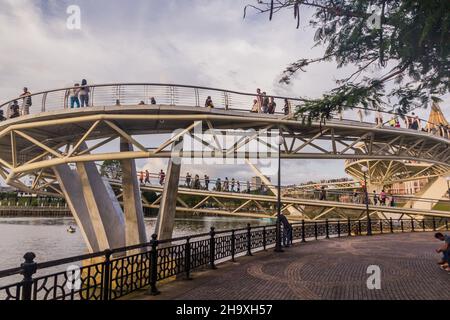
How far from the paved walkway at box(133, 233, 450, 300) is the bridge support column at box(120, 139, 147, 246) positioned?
6.70 metres

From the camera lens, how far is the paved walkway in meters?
7.10

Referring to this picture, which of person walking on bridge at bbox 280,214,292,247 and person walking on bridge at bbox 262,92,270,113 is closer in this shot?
person walking on bridge at bbox 262,92,270,113

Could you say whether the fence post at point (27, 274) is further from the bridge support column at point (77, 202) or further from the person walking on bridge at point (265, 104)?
the bridge support column at point (77, 202)

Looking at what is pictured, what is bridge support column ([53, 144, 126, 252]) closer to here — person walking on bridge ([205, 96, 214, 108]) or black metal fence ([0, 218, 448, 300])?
black metal fence ([0, 218, 448, 300])

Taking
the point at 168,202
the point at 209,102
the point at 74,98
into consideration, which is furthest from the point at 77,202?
the point at 209,102

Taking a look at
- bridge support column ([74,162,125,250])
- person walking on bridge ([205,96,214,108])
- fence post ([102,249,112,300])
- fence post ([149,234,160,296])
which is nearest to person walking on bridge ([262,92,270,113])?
person walking on bridge ([205,96,214,108])

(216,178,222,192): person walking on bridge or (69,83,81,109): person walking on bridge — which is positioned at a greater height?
(69,83,81,109): person walking on bridge

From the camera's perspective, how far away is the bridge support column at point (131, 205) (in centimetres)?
1622

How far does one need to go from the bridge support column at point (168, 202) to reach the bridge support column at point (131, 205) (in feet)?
3.18

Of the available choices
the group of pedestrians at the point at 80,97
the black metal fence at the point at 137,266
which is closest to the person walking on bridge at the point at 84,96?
the group of pedestrians at the point at 80,97

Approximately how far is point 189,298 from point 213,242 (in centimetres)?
340
